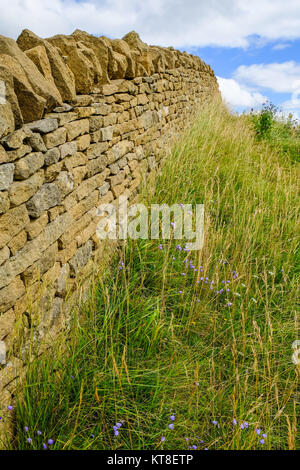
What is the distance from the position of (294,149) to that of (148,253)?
19.6 feet

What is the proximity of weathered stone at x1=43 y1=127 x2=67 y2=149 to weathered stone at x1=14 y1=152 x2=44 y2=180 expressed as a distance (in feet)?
0.34

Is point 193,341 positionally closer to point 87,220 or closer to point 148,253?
point 148,253

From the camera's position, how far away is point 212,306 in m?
2.73

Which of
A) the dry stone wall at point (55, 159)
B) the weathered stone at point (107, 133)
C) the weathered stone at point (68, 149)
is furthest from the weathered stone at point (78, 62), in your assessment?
the weathered stone at point (68, 149)

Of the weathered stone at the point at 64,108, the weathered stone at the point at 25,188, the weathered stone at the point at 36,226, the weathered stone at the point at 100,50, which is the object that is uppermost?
the weathered stone at the point at 100,50

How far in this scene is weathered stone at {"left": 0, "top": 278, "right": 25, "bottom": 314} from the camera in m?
1.60

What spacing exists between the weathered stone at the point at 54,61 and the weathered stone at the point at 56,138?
0.85 feet

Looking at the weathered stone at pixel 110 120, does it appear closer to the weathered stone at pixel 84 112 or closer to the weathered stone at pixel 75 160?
the weathered stone at pixel 84 112

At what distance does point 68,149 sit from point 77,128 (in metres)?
0.19

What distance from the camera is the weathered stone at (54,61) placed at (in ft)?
6.71

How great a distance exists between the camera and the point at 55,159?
2.02m
